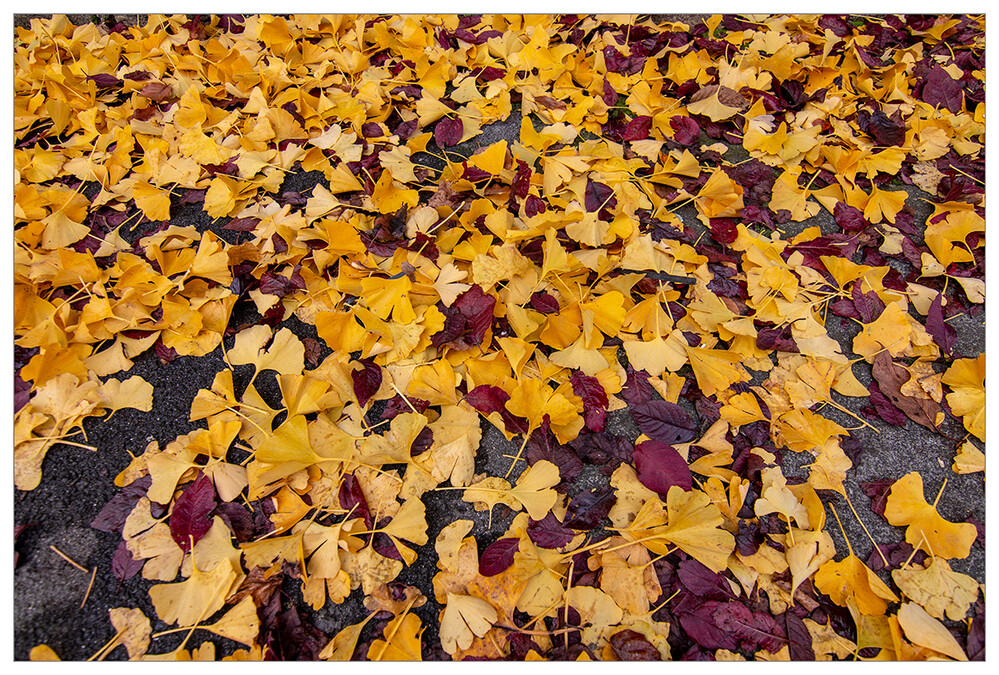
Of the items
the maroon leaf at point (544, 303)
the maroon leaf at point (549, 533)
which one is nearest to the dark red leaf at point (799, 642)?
the maroon leaf at point (549, 533)

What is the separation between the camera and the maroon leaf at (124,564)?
927 mm

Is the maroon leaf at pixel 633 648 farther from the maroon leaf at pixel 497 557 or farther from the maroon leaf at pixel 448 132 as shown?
the maroon leaf at pixel 448 132

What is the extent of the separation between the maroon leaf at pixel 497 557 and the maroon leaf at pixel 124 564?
0.58 metres

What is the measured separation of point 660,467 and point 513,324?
0.39 m

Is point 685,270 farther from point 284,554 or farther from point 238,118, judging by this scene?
point 238,118

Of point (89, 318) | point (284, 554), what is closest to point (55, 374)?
point (89, 318)

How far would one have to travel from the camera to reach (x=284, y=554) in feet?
3.05

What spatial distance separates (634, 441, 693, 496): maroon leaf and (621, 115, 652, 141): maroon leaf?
0.92 m

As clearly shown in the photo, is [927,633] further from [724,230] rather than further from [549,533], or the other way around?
[724,230]

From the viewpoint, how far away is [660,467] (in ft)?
3.23

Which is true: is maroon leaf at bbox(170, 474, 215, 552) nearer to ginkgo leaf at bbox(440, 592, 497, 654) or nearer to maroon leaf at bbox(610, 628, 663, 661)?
ginkgo leaf at bbox(440, 592, 497, 654)

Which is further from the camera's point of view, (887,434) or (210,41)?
(210,41)

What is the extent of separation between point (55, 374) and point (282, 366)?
441 millimetres

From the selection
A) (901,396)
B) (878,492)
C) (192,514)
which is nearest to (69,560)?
(192,514)
